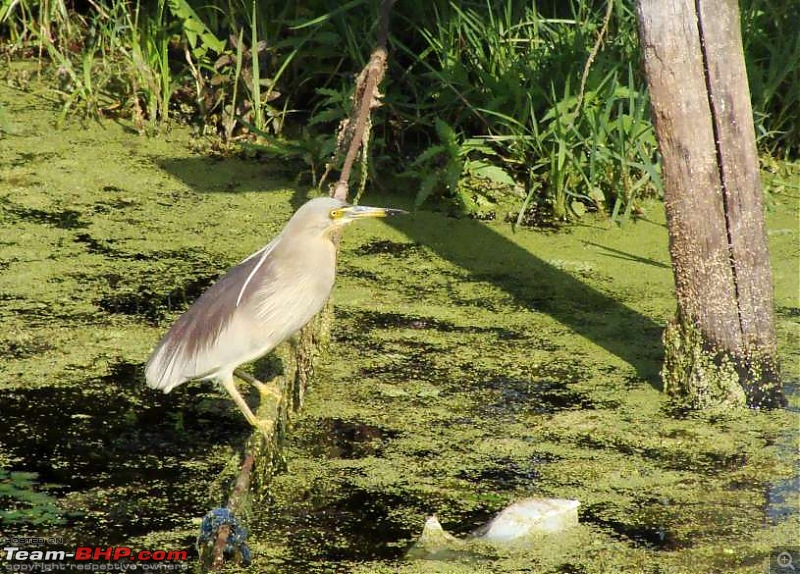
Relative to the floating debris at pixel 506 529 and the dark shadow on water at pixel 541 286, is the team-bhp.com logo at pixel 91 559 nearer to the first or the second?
the floating debris at pixel 506 529

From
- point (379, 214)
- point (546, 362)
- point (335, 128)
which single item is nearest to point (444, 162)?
point (335, 128)

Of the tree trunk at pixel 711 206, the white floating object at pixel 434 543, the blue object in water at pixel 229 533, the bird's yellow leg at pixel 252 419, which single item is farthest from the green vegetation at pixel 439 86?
the blue object in water at pixel 229 533

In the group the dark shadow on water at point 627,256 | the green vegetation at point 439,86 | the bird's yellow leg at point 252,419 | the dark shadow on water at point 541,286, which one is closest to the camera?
the bird's yellow leg at point 252,419

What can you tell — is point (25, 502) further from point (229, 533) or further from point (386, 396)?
point (386, 396)

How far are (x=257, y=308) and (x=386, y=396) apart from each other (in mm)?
494

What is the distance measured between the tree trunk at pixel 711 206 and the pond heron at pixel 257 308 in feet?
2.37

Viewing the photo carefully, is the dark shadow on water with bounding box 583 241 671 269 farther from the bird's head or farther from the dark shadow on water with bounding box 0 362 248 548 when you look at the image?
the dark shadow on water with bounding box 0 362 248 548

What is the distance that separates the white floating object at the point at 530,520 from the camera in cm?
259

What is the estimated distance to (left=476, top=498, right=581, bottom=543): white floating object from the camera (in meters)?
2.59

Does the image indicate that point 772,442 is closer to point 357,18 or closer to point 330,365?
point 330,365

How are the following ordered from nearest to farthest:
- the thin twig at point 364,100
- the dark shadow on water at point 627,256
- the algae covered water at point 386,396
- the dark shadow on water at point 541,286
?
the algae covered water at point 386,396 → the thin twig at point 364,100 → the dark shadow on water at point 541,286 → the dark shadow on water at point 627,256

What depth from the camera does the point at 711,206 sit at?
10.1 ft

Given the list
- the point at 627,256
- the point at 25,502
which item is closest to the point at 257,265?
the point at 25,502

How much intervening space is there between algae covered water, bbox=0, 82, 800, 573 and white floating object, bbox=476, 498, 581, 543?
0.04 meters
